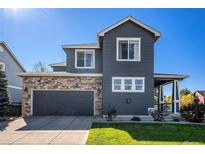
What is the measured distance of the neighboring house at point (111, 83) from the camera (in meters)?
17.4

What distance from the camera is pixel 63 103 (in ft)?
58.5

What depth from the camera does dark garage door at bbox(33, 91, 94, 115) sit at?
17.8 meters

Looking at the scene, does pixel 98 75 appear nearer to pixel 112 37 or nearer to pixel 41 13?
pixel 112 37

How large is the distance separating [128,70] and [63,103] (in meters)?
4.87

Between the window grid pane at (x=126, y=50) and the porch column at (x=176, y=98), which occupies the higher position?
the window grid pane at (x=126, y=50)

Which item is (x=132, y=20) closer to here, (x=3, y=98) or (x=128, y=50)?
(x=128, y=50)

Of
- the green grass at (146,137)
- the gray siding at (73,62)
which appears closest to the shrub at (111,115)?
the green grass at (146,137)

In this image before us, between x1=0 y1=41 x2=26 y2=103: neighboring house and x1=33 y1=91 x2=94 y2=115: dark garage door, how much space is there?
5.74 metres

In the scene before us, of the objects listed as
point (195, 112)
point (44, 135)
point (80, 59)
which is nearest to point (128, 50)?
point (80, 59)

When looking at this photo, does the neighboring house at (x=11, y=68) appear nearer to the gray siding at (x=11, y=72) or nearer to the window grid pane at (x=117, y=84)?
the gray siding at (x=11, y=72)

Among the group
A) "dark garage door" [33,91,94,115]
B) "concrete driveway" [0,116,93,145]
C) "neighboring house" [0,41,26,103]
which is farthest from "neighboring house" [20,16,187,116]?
"neighboring house" [0,41,26,103]

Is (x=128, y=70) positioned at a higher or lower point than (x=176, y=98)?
higher

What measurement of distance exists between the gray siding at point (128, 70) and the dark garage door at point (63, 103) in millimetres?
1249
